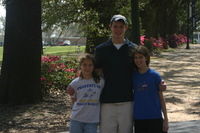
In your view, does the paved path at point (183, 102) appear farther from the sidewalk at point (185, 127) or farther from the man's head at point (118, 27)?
→ the man's head at point (118, 27)

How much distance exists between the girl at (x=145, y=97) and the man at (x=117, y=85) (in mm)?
68

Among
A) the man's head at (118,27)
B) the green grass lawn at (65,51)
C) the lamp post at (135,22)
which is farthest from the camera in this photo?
the green grass lawn at (65,51)

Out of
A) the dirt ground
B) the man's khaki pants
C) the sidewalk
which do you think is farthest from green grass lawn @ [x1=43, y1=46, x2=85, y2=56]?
the man's khaki pants

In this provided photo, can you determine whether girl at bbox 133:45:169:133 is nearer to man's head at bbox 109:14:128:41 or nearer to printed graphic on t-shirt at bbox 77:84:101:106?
man's head at bbox 109:14:128:41

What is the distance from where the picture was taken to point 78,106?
3.95 m

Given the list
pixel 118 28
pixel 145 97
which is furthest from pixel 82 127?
pixel 118 28

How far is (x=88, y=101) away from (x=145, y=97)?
56cm

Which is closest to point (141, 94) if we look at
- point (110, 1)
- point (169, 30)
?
point (110, 1)

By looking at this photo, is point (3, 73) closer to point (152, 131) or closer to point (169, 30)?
point (152, 131)

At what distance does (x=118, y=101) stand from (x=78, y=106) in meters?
0.41

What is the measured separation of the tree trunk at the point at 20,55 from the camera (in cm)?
829

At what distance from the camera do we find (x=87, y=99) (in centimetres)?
390

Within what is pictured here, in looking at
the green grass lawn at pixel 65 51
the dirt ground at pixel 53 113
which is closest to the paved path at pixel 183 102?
the dirt ground at pixel 53 113

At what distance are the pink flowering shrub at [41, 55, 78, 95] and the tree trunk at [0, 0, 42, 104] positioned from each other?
1005mm
